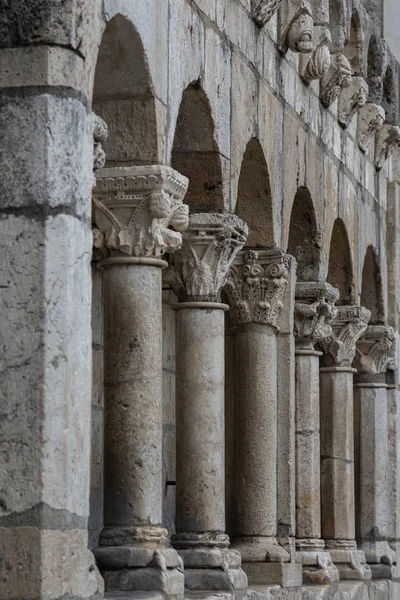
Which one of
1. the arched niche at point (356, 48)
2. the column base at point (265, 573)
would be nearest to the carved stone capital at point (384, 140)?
the arched niche at point (356, 48)

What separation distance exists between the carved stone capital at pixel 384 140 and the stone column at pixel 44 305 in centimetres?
1053

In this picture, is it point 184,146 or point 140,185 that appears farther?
point 184,146

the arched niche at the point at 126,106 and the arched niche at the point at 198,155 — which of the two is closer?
the arched niche at the point at 126,106

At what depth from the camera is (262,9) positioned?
12336 mm

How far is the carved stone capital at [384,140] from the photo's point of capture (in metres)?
17.9

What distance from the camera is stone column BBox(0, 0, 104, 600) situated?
720 cm

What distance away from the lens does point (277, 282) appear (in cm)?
1288

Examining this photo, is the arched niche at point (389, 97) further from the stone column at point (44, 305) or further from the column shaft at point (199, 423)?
the stone column at point (44, 305)

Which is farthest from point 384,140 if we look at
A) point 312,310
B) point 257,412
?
point 257,412

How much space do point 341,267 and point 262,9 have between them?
168 inches

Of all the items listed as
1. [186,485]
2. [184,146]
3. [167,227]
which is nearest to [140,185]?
[167,227]

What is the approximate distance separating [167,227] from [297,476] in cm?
496

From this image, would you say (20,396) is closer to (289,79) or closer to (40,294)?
(40,294)

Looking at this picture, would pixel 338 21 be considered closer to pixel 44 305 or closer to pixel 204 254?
pixel 204 254
